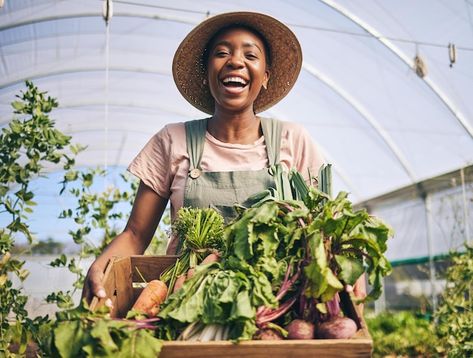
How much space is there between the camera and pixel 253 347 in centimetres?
124

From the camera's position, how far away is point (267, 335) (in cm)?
133

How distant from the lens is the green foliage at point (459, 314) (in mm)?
4480

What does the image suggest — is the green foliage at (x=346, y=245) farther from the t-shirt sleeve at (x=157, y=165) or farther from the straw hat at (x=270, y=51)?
the straw hat at (x=270, y=51)

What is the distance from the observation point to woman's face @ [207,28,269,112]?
213 cm

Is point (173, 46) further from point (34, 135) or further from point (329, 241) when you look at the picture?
point (329, 241)

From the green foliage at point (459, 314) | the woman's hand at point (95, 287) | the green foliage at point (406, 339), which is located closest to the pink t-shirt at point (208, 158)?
the woman's hand at point (95, 287)

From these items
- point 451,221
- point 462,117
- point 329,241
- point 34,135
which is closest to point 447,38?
point 462,117

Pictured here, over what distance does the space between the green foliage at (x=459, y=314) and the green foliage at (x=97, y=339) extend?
136 inches

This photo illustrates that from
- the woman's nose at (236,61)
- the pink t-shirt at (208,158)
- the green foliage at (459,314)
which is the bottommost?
the green foliage at (459,314)

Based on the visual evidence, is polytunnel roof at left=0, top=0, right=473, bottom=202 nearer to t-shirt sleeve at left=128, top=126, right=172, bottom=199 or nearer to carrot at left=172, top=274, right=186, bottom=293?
t-shirt sleeve at left=128, top=126, right=172, bottom=199

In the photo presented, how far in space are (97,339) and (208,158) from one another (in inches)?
42.8

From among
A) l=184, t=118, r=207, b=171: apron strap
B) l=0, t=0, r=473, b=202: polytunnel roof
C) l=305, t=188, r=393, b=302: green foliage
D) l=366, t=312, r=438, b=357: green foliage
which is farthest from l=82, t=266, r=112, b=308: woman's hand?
l=366, t=312, r=438, b=357: green foliage

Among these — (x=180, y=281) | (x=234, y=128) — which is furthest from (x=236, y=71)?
(x=180, y=281)

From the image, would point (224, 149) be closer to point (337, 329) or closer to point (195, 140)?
point (195, 140)
